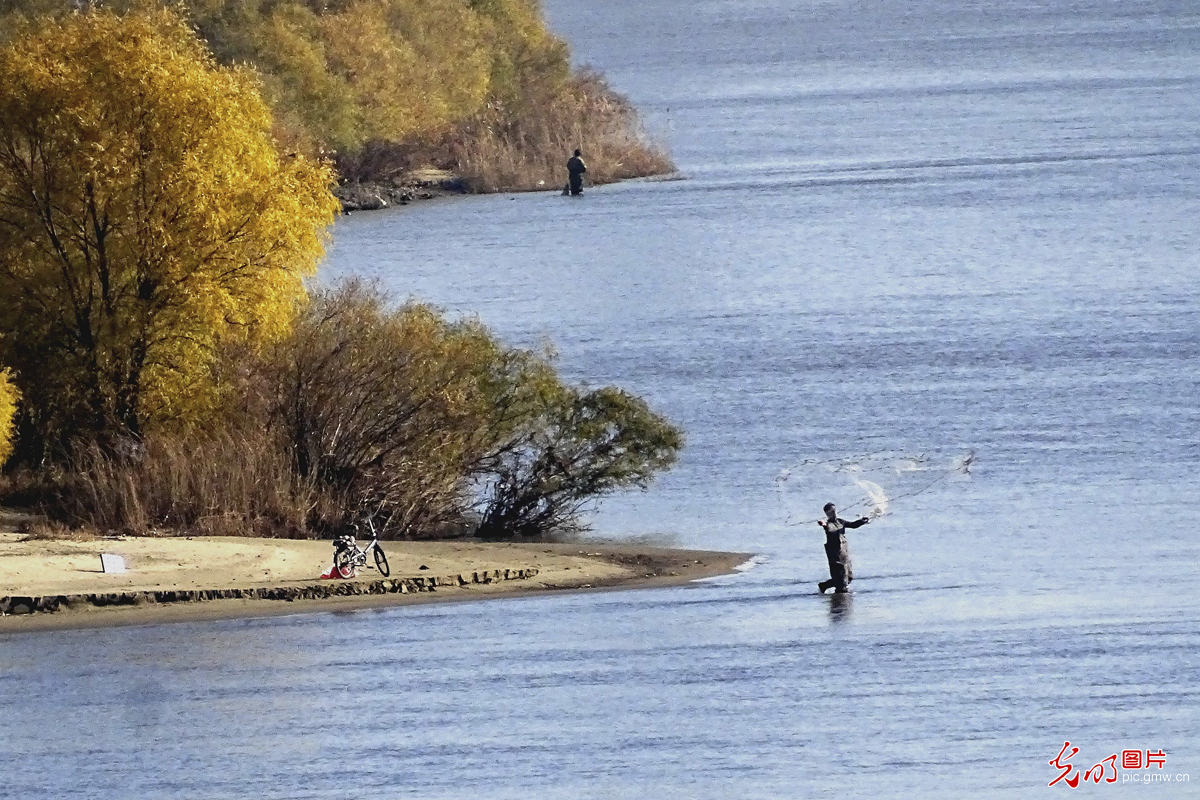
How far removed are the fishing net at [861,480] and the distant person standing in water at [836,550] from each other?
5439 mm

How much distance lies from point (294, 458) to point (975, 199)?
64.0 meters

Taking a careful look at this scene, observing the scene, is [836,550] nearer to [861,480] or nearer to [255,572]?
[255,572]

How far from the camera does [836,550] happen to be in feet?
124

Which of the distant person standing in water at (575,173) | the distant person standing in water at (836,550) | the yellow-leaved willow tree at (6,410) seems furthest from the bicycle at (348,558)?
the distant person standing in water at (575,173)

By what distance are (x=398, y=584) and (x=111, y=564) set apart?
13.3ft

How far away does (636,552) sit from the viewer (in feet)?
140

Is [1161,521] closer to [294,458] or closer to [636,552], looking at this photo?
[636,552]

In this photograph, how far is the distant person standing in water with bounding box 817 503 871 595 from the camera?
36.7 meters

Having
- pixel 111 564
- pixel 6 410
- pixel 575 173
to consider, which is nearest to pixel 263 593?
pixel 111 564

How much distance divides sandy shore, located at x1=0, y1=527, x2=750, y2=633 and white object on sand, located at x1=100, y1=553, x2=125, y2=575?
13 centimetres

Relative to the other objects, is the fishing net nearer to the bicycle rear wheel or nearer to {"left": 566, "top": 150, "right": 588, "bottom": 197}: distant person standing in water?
the bicycle rear wheel

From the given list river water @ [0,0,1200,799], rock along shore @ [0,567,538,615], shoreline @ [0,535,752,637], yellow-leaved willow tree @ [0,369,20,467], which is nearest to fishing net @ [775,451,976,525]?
river water @ [0,0,1200,799]

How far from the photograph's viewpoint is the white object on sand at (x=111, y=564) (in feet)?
121

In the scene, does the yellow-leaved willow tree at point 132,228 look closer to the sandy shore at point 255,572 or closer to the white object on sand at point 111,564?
the sandy shore at point 255,572
